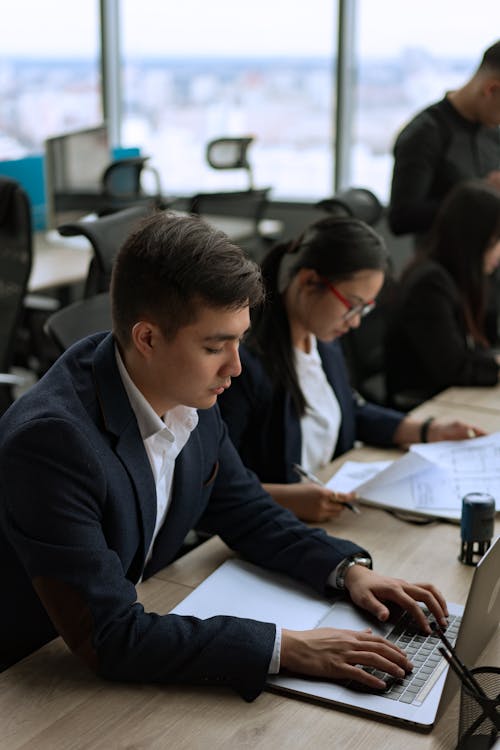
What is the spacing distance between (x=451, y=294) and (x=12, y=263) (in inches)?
48.3

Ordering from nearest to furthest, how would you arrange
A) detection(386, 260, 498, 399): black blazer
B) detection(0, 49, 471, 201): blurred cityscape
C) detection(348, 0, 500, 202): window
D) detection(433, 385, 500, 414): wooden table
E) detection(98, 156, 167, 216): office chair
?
1. detection(433, 385, 500, 414): wooden table
2. detection(386, 260, 498, 399): black blazer
3. detection(98, 156, 167, 216): office chair
4. detection(348, 0, 500, 202): window
5. detection(0, 49, 471, 201): blurred cityscape

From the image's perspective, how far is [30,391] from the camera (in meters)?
1.24

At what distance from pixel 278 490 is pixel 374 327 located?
4.29ft

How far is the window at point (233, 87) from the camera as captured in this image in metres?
5.08

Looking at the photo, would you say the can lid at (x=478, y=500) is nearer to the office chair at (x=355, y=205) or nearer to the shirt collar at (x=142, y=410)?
the shirt collar at (x=142, y=410)

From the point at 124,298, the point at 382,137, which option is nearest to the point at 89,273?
the point at 124,298

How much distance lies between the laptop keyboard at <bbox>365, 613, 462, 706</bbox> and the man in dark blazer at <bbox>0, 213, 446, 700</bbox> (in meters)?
0.02

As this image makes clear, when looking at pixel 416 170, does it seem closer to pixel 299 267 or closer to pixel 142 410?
pixel 299 267

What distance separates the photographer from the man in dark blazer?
1153 millimetres

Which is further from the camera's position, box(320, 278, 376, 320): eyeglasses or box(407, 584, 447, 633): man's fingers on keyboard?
box(320, 278, 376, 320): eyeglasses

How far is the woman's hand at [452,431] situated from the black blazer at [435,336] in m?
0.53

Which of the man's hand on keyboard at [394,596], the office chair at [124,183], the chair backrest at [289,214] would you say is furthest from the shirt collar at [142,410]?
the chair backrest at [289,214]

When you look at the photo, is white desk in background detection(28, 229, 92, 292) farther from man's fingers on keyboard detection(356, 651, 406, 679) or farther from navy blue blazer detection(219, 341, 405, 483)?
man's fingers on keyboard detection(356, 651, 406, 679)

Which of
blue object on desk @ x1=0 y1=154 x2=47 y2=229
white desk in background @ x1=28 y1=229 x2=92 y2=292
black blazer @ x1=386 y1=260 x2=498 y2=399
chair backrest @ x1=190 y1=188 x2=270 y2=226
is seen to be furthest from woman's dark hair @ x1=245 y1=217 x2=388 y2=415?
blue object on desk @ x1=0 y1=154 x2=47 y2=229
